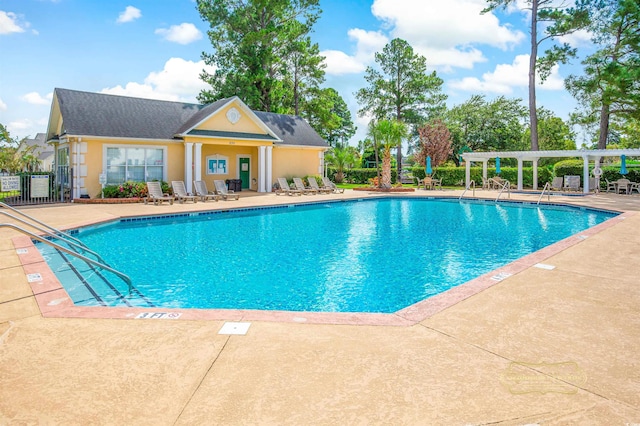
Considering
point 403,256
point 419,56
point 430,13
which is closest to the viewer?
point 403,256

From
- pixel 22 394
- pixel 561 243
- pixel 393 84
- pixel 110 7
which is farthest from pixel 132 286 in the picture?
pixel 393 84

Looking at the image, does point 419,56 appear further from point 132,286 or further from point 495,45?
point 132,286

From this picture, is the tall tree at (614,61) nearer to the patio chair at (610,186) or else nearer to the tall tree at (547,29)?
the tall tree at (547,29)

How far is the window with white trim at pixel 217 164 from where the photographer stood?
24719 mm

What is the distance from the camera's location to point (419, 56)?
43.0 meters

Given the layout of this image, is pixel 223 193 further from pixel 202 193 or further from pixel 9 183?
pixel 9 183

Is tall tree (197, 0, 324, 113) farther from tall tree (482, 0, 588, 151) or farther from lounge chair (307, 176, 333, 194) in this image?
tall tree (482, 0, 588, 151)

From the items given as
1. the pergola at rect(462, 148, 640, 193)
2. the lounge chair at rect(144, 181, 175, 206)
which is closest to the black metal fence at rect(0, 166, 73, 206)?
the lounge chair at rect(144, 181, 175, 206)

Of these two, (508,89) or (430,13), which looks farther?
(508,89)

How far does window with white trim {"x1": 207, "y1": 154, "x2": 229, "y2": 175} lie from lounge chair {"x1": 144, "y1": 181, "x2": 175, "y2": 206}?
5.55 meters

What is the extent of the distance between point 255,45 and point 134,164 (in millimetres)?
16969

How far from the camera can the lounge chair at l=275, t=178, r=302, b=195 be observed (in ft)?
78.2

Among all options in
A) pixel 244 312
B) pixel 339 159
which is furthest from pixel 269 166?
pixel 244 312

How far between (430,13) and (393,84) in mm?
18762
